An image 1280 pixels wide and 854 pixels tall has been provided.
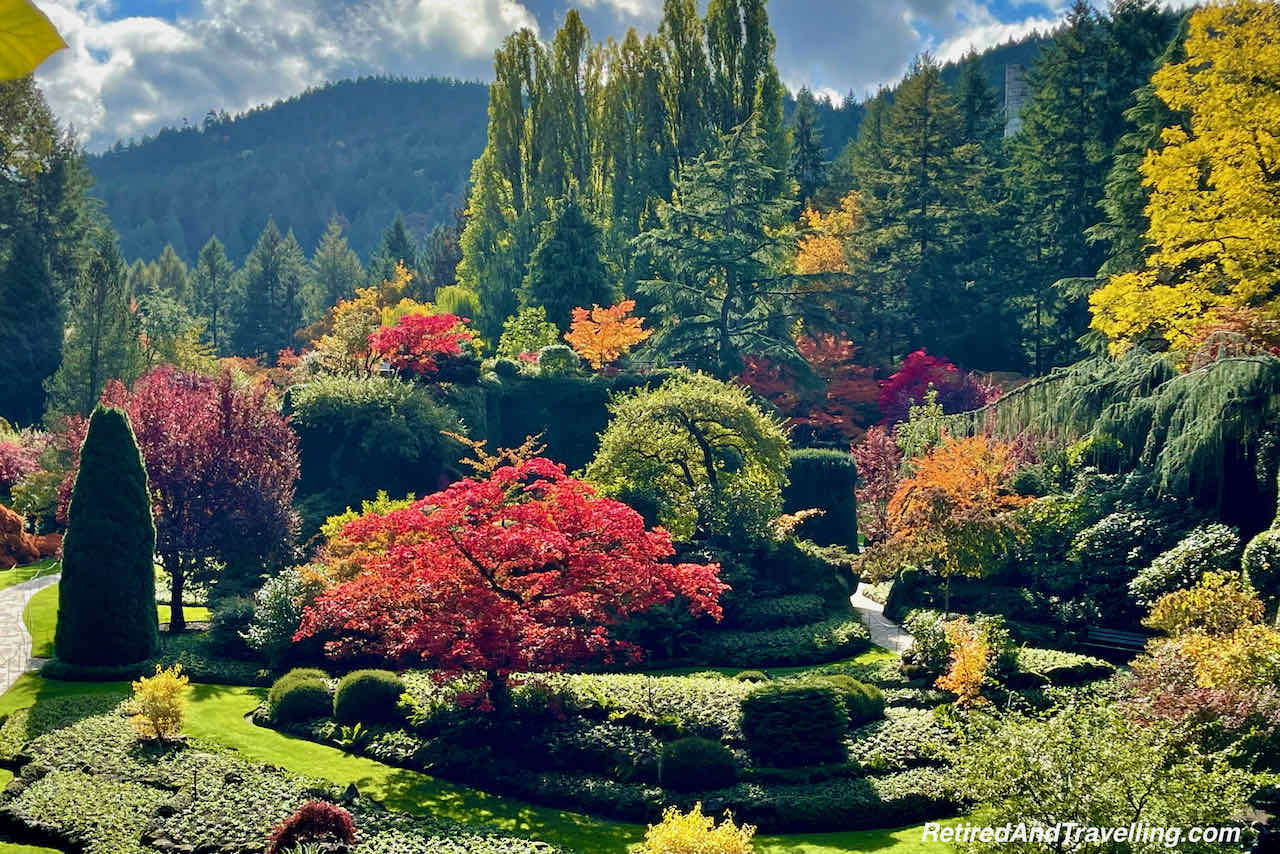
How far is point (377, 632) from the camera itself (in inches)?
828

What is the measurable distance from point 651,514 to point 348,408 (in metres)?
9.74

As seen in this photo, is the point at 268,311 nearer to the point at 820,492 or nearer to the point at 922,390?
the point at 922,390

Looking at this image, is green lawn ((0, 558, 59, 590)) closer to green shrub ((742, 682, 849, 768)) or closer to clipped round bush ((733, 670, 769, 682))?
clipped round bush ((733, 670, 769, 682))

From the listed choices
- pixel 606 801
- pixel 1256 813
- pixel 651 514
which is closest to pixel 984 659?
pixel 1256 813

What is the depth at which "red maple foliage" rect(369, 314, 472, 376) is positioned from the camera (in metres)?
33.8

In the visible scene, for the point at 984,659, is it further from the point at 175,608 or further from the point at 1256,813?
the point at 175,608

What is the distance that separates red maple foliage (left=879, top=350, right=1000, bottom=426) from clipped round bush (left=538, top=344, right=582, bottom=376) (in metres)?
12.1

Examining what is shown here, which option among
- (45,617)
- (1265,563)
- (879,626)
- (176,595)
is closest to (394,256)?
(45,617)

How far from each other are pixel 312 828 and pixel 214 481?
12.4m

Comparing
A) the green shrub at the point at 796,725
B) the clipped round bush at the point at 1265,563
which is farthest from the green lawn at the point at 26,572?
the clipped round bush at the point at 1265,563

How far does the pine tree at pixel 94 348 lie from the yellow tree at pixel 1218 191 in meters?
34.8

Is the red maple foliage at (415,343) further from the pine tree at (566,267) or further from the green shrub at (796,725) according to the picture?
the green shrub at (796,725)

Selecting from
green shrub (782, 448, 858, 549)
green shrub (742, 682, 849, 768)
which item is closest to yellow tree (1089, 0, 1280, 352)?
green shrub (782, 448, 858, 549)

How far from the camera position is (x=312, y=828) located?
14453 mm
